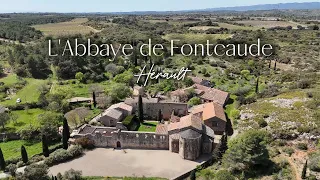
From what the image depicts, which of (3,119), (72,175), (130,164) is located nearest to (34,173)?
(72,175)

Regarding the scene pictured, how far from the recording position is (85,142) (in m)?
39.7

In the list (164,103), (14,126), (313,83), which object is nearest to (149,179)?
(164,103)

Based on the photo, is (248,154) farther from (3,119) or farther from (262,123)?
(3,119)

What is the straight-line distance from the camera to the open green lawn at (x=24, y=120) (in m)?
45.8

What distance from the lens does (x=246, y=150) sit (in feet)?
108

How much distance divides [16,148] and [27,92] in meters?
26.5

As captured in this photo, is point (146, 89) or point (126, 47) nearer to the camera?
point (146, 89)

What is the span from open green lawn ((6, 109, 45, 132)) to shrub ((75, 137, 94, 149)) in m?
8.09

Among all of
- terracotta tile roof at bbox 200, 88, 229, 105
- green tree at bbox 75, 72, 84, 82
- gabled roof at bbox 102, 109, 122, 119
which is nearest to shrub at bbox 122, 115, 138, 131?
gabled roof at bbox 102, 109, 122, 119

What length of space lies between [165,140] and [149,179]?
23.1 feet

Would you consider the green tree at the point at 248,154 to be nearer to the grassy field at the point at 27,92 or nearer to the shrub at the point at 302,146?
the shrub at the point at 302,146

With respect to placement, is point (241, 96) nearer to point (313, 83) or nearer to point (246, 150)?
point (313, 83)

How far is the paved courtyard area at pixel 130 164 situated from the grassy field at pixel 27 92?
86.3 ft

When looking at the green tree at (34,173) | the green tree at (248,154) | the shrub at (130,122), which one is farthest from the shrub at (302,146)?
the green tree at (34,173)
